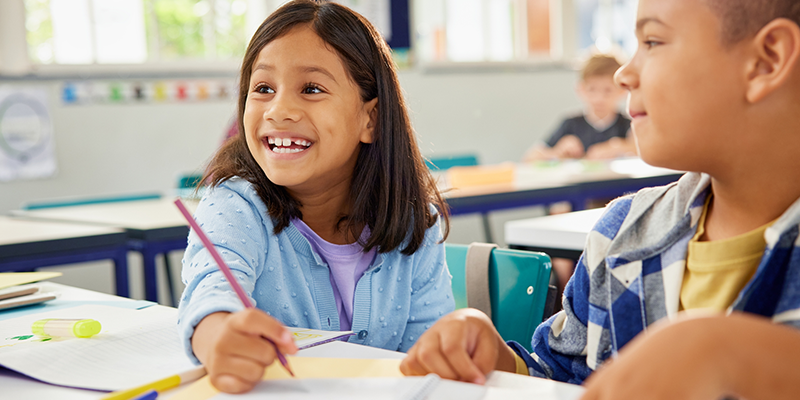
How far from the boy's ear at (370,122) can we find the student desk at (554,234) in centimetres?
51

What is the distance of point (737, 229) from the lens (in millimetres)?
721

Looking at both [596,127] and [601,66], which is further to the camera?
[596,127]

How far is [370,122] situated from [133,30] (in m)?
3.21

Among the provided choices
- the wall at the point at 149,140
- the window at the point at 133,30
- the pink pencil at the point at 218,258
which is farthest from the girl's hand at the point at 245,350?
the window at the point at 133,30

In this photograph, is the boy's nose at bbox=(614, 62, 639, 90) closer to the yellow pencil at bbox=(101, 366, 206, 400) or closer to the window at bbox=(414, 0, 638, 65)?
the yellow pencil at bbox=(101, 366, 206, 400)

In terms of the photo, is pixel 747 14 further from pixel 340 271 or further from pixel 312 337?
pixel 340 271

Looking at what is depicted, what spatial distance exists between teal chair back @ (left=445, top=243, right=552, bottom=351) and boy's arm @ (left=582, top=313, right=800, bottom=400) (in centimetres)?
74

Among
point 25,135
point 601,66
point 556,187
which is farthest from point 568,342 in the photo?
point 601,66

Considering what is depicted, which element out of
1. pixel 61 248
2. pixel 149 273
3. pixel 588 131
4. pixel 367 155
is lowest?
pixel 149 273

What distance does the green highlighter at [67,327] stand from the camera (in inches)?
36.9

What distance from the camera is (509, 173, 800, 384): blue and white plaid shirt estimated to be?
65cm

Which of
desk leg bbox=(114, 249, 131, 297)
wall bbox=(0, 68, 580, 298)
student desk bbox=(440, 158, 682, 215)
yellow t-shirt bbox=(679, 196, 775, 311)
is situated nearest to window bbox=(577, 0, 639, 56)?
wall bbox=(0, 68, 580, 298)

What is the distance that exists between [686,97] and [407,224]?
2.12 ft

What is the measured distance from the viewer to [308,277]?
114cm
